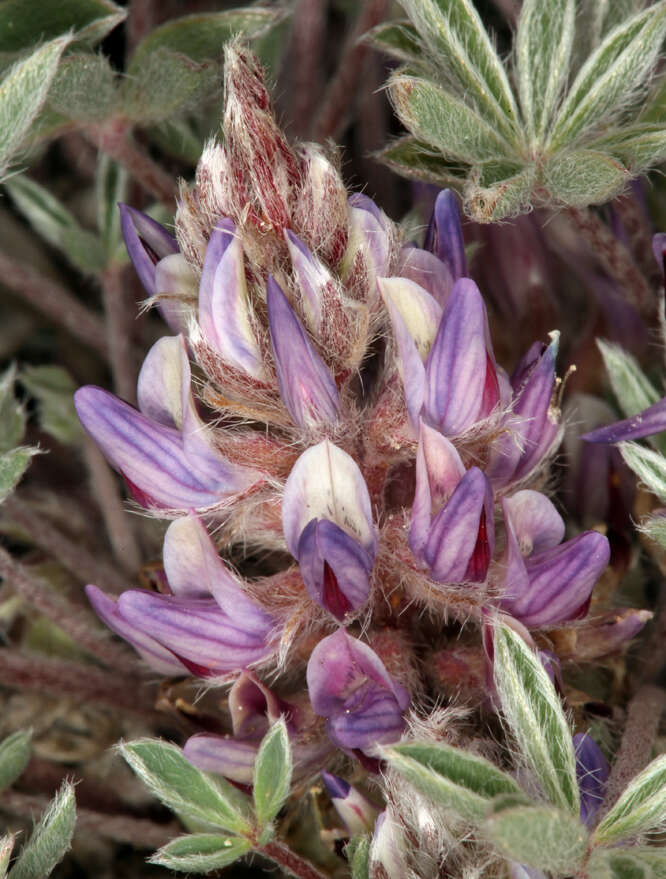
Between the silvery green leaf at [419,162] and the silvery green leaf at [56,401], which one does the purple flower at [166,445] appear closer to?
the silvery green leaf at [419,162]

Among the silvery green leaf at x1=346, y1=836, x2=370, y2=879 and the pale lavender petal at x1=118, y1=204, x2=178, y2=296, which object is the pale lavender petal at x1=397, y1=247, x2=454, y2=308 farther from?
the silvery green leaf at x1=346, y1=836, x2=370, y2=879

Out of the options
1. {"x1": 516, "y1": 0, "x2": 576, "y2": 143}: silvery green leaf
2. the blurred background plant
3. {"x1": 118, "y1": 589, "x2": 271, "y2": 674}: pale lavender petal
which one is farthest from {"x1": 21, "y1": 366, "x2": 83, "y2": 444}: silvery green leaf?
{"x1": 516, "y1": 0, "x2": 576, "y2": 143}: silvery green leaf

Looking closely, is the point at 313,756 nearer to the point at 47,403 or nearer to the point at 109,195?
the point at 47,403

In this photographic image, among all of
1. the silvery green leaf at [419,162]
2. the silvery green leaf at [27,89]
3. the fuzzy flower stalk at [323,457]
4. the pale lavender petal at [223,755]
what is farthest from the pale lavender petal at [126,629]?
the silvery green leaf at [419,162]

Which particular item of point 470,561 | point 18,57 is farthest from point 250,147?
point 18,57

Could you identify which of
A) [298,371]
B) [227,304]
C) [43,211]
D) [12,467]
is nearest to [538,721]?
[298,371]

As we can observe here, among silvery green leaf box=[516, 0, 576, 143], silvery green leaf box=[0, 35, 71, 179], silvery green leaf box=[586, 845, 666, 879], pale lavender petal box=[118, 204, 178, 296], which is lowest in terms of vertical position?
silvery green leaf box=[586, 845, 666, 879]
